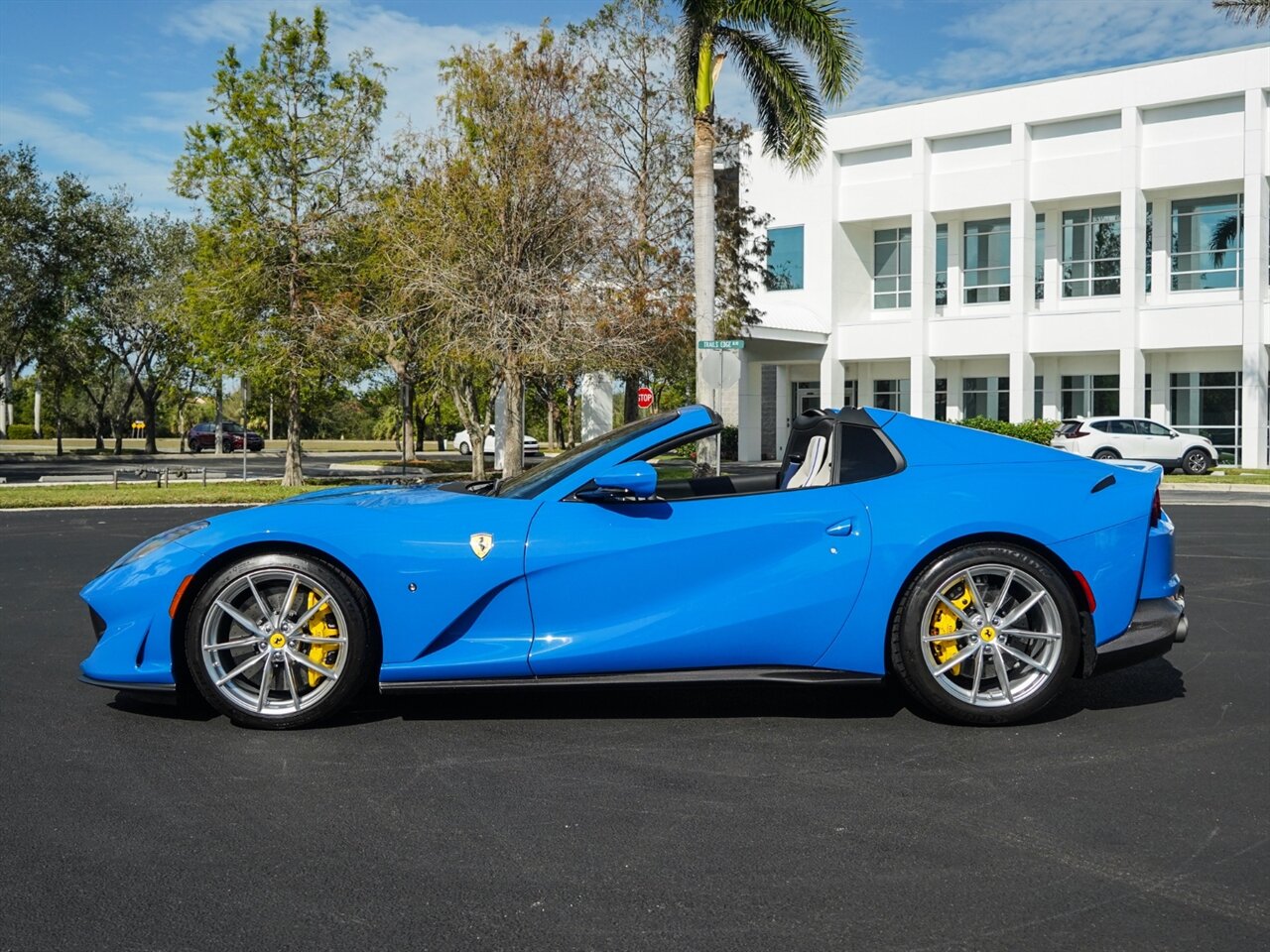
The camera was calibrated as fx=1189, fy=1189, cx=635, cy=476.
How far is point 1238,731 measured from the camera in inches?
194

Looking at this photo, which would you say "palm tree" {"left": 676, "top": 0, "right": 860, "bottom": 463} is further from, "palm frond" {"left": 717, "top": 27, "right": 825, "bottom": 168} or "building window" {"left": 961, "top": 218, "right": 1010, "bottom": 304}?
"building window" {"left": 961, "top": 218, "right": 1010, "bottom": 304}

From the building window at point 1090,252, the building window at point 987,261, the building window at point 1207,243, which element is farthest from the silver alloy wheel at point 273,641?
the building window at point 987,261

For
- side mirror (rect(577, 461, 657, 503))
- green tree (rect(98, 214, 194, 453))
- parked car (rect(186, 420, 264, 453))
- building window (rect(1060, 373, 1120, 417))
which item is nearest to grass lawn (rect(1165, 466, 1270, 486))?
building window (rect(1060, 373, 1120, 417))

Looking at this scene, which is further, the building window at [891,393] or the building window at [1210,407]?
the building window at [891,393]

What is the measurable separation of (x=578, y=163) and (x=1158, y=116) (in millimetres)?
20113

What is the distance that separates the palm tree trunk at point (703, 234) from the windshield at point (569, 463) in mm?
15033

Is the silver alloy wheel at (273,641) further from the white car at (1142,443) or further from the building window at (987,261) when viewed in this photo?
the building window at (987,261)

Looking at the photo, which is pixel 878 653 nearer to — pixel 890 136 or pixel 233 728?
pixel 233 728

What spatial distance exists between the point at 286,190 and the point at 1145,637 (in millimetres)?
24030

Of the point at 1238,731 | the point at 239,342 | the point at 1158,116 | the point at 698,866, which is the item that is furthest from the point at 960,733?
the point at 1158,116

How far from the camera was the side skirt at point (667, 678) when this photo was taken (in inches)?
191

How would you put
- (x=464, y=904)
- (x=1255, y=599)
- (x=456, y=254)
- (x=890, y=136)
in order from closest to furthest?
(x=464, y=904), (x=1255, y=599), (x=456, y=254), (x=890, y=136)

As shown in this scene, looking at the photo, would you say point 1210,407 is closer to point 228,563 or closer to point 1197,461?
point 1197,461

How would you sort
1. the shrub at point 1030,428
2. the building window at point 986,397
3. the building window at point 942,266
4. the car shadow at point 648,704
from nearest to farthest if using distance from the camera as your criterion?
the car shadow at point 648,704 → the shrub at point 1030,428 → the building window at point 986,397 → the building window at point 942,266
